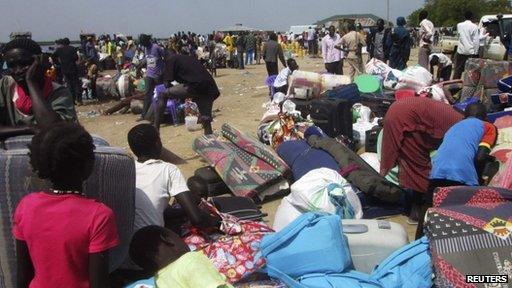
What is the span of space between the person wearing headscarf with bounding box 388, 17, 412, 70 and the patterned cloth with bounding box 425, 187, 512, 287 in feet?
26.8

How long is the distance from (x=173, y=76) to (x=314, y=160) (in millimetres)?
3151

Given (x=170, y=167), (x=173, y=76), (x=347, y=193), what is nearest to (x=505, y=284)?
(x=347, y=193)

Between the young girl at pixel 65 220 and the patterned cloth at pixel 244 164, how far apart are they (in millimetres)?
3042

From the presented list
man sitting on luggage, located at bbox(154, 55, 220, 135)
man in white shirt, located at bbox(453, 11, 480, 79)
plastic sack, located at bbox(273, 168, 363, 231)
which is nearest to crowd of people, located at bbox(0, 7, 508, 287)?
plastic sack, located at bbox(273, 168, 363, 231)

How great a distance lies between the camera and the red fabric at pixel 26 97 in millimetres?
3055

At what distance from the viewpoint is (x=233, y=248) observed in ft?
10.2

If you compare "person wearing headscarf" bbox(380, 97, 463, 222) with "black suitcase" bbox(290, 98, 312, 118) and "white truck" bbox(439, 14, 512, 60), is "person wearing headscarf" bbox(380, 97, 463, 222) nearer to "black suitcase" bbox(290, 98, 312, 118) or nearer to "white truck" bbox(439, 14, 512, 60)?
"black suitcase" bbox(290, 98, 312, 118)

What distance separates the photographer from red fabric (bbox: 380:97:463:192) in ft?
14.2

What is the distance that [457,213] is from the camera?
9.39 feet

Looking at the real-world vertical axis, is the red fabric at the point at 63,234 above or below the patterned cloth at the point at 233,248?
above

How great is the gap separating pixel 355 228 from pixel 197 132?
5.36 meters

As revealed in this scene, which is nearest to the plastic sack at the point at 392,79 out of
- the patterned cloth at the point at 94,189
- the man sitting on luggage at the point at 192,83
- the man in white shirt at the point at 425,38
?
the man in white shirt at the point at 425,38

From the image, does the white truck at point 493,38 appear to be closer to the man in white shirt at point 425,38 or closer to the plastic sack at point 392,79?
the man in white shirt at point 425,38

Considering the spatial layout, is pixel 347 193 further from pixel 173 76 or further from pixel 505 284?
pixel 173 76
